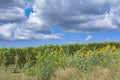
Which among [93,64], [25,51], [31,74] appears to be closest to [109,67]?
[93,64]

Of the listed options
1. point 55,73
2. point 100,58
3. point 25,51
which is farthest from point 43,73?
point 25,51

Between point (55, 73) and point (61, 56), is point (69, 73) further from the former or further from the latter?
point (61, 56)

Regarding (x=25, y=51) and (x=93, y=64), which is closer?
(x=93, y=64)

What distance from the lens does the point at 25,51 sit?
2702 centimetres

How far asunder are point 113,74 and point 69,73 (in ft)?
5.24

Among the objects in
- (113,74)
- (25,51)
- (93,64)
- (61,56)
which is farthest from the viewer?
(25,51)

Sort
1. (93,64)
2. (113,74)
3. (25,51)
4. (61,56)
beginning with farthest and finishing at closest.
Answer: (25,51) → (61,56) → (93,64) → (113,74)

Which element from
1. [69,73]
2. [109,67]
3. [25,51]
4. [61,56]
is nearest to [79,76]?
[69,73]

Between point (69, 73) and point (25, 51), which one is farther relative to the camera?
point (25, 51)

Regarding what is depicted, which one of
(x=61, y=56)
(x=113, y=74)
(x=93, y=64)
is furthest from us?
(x=61, y=56)

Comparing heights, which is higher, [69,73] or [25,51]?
[25,51]

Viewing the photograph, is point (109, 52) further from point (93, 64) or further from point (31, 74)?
point (31, 74)

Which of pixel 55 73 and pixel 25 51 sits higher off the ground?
pixel 25 51

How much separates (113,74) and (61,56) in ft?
10.6
